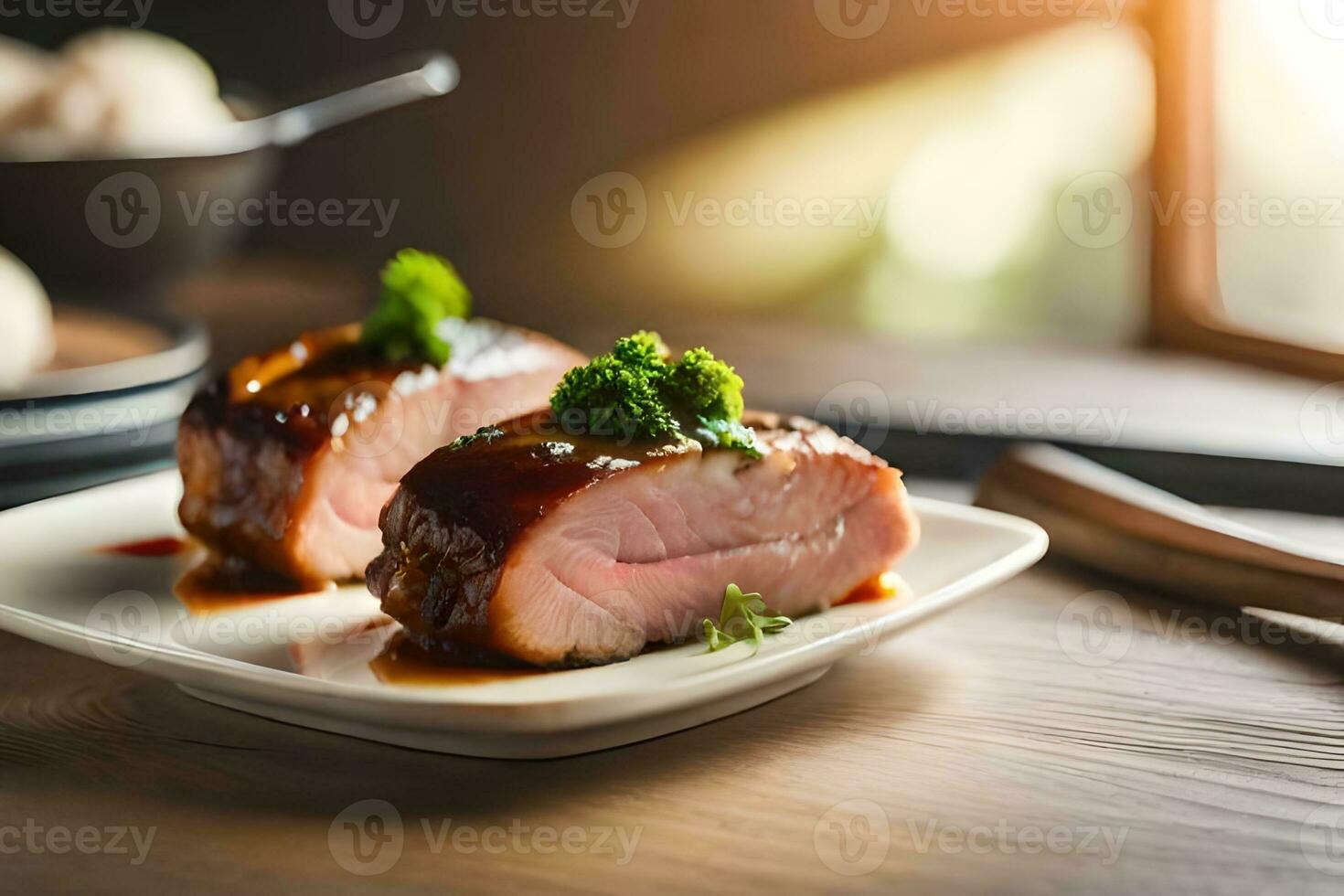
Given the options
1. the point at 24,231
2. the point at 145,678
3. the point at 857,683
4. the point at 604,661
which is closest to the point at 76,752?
the point at 145,678

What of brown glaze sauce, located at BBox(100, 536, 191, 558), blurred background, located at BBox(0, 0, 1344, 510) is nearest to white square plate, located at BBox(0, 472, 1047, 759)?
brown glaze sauce, located at BBox(100, 536, 191, 558)

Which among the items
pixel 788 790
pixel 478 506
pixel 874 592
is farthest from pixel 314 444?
pixel 788 790

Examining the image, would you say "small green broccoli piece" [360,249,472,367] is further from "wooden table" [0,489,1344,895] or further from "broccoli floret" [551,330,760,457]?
A: "wooden table" [0,489,1344,895]

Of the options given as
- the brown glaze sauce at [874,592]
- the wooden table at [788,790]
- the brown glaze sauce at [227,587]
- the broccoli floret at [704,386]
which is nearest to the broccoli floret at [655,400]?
the broccoli floret at [704,386]

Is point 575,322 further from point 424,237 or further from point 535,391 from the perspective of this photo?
point 535,391

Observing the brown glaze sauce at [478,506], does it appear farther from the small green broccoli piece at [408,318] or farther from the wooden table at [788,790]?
the small green broccoli piece at [408,318]
